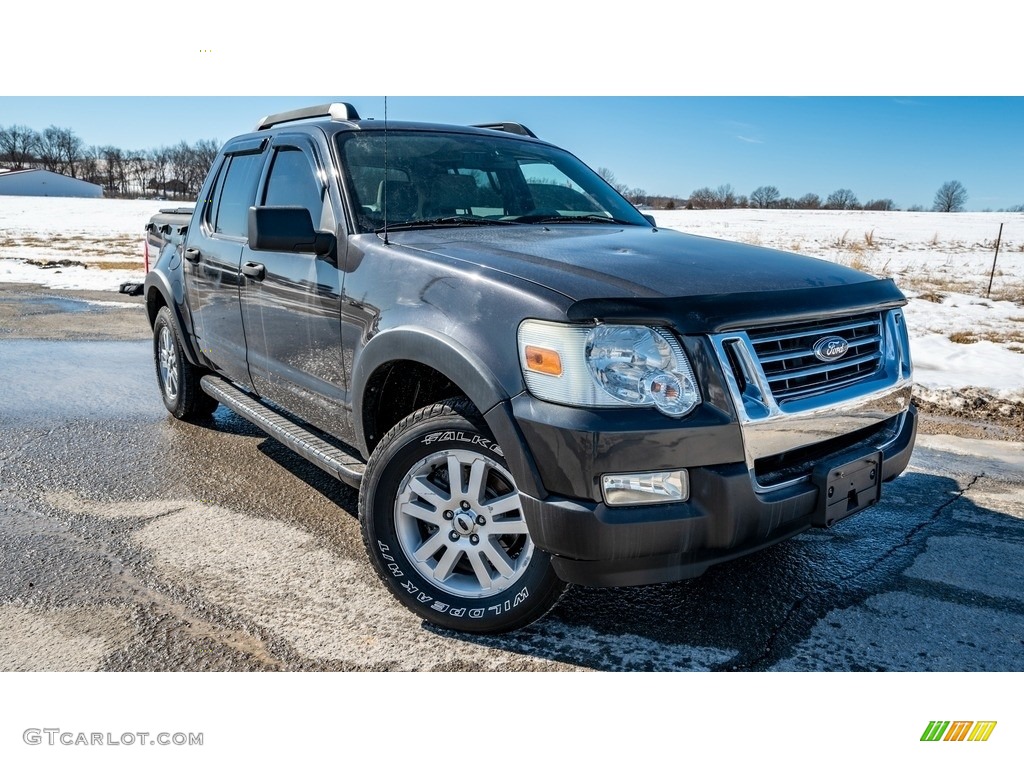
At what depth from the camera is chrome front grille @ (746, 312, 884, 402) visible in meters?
2.48

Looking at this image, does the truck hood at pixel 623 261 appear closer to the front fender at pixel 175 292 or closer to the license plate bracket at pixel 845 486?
the license plate bracket at pixel 845 486

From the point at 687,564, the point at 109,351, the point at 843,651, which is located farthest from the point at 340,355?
the point at 109,351

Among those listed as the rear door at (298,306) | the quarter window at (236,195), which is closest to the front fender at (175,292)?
the quarter window at (236,195)

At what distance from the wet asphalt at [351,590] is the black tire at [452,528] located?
0.15 meters

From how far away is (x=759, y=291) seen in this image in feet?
8.38

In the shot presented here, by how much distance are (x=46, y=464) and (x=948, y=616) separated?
472cm

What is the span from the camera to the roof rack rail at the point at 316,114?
12.8 ft

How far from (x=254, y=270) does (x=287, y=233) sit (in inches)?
33.7

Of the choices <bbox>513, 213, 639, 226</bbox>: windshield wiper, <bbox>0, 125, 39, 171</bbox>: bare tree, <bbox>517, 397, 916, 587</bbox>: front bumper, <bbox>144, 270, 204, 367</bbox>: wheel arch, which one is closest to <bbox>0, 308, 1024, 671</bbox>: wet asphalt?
<bbox>517, 397, 916, 587</bbox>: front bumper

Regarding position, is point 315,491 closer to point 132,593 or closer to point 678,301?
point 132,593

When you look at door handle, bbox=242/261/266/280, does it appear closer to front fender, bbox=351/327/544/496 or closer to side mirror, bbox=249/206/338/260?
side mirror, bbox=249/206/338/260

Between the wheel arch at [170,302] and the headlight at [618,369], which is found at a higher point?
the headlight at [618,369]

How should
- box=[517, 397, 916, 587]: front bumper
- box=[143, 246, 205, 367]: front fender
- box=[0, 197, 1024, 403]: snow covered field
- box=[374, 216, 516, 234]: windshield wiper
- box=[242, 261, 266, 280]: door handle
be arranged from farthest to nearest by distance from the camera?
Result: 1. box=[0, 197, 1024, 403]: snow covered field
2. box=[143, 246, 205, 367]: front fender
3. box=[242, 261, 266, 280]: door handle
4. box=[374, 216, 516, 234]: windshield wiper
5. box=[517, 397, 916, 587]: front bumper

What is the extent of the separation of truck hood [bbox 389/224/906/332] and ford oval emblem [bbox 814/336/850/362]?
10cm
